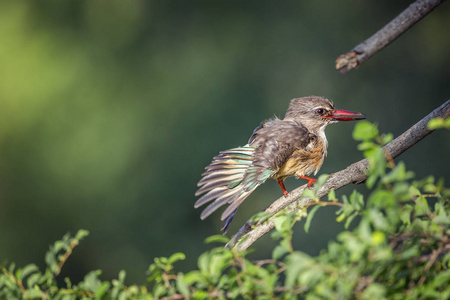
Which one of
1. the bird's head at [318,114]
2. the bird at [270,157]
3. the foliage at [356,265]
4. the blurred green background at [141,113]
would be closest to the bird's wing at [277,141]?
the bird at [270,157]

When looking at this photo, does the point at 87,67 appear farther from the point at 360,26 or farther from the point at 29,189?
the point at 360,26

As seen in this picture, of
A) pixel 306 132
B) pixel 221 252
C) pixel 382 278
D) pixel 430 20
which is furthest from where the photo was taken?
pixel 430 20

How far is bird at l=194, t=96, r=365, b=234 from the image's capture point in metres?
2.82

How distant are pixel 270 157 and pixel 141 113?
3893mm

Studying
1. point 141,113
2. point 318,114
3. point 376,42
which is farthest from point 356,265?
point 141,113

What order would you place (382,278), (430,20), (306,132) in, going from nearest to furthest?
(382,278) → (306,132) → (430,20)

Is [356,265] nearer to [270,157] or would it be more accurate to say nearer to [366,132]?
[366,132]

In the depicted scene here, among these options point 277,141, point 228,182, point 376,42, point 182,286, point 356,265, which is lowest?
point 356,265

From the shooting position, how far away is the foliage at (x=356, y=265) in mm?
1030

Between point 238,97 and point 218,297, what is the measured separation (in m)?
5.66

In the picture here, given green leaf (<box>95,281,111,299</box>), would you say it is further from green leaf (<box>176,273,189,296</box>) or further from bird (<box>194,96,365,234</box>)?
bird (<box>194,96,365,234</box>)

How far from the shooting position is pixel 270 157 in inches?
124

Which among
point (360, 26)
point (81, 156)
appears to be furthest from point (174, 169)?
point (360, 26)

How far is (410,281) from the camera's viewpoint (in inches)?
45.9
